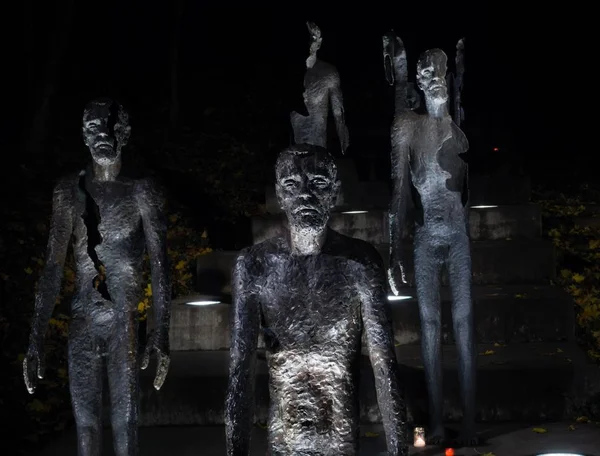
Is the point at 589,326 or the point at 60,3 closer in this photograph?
the point at 589,326

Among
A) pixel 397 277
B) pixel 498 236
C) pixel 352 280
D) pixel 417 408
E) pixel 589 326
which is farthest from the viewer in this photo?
pixel 498 236

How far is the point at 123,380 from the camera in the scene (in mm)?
4418

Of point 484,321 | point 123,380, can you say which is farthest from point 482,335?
point 123,380

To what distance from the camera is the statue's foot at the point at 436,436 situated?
593cm

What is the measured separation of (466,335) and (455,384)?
1027 millimetres

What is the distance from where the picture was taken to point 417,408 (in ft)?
22.2

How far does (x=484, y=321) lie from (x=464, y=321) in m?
2.07

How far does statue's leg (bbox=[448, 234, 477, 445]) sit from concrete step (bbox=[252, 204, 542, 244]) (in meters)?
3.70

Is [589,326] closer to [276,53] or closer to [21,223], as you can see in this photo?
[21,223]

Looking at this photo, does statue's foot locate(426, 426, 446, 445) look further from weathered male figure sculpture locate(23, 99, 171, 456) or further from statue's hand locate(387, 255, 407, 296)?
weathered male figure sculpture locate(23, 99, 171, 456)

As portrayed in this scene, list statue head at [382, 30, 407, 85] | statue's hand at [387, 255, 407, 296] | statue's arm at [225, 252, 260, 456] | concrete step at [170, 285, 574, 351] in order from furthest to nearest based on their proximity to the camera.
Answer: concrete step at [170, 285, 574, 351], statue head at [382, 30, 407, 85], statue's hand at [387, 255, 407, 296], statue's arm at [225, 252, 260, 456]

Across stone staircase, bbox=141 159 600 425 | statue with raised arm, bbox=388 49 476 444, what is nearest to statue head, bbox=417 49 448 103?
statue with raised arm, bbox=388 49 476 444

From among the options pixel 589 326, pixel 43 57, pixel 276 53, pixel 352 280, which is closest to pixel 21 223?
pixel 43 57

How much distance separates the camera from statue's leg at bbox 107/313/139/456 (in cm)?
441
